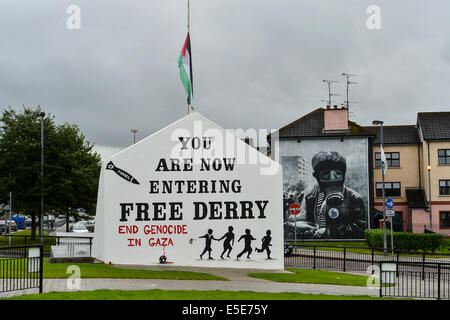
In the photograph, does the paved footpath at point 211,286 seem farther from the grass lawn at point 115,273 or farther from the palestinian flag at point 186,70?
the palestinian flag at point 186,70

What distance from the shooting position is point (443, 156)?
4541 centimetres

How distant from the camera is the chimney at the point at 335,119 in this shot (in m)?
42.8

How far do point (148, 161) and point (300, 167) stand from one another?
23468 millimetres

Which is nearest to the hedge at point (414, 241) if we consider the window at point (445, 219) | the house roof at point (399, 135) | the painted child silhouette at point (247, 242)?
the window at point (445, 219)

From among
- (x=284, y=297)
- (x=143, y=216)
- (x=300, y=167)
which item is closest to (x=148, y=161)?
(x=143, y=216)

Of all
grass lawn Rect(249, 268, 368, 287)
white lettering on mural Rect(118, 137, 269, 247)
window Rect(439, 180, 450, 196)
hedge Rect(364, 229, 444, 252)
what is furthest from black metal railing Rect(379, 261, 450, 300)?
window Rect(439, 180, 450, 196)

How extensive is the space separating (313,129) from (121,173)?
2553 centimetres

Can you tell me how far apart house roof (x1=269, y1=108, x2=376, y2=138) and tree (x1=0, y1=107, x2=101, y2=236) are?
657 inches

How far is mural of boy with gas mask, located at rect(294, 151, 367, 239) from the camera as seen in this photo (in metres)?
41.7

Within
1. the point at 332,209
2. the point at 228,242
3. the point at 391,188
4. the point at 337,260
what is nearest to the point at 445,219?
the point at 391,188

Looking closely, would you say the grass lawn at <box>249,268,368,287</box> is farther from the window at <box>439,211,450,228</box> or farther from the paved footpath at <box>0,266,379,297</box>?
the window at <box>439,211,450,228</box>
